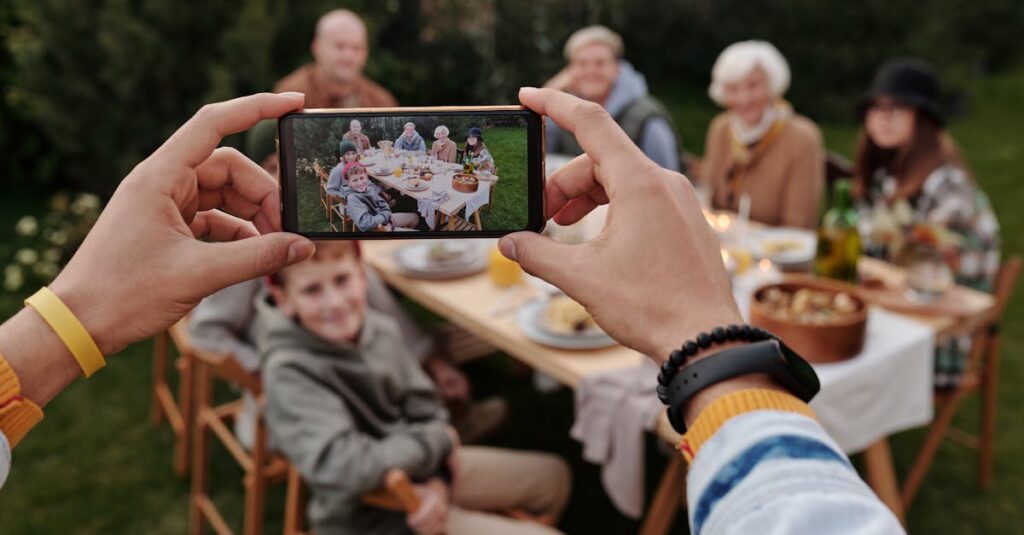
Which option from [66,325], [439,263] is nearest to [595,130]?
[66,325]

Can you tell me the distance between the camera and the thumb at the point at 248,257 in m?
1.01

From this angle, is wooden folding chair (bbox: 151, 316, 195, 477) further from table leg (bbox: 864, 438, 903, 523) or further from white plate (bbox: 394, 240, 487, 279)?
table leg (bbox: 864, 438, 903, 523)

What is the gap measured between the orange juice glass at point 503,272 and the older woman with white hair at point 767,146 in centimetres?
165

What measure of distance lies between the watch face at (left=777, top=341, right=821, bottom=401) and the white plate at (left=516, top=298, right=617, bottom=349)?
1.52 m

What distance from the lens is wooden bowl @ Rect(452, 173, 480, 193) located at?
3.74ft

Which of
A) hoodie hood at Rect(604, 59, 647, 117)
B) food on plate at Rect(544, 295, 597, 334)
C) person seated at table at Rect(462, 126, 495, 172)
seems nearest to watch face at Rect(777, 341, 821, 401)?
person seated at table at Rect(462, 126, 495, 172)

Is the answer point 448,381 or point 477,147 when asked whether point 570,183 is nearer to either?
point 477,147

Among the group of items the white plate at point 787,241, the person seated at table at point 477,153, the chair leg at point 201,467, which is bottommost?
the chair leg at point 201,467

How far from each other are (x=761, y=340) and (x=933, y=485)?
3.12 metres

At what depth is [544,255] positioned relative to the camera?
1027 millimetres

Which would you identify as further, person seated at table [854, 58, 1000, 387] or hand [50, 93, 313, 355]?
person seated at table [854, 58, 1000, 387]

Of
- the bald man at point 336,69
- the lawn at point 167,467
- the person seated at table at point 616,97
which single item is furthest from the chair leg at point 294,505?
the bald man at point 336,69

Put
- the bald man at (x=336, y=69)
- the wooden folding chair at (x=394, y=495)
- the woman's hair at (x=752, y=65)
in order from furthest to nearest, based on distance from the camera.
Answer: the bald man at (x=336, y=69) < the woman's hair at (x=752, y=65) < the wooden folding chair at (x=394, y=495)

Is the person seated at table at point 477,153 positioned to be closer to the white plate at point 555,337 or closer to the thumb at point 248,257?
the thumb at point 248,257
